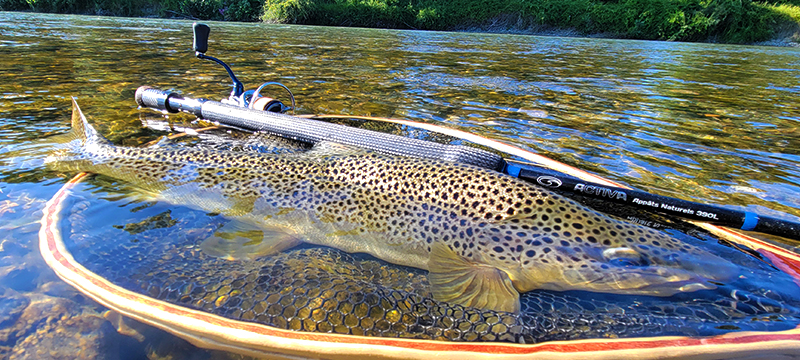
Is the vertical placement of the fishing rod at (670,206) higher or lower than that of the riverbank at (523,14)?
lower

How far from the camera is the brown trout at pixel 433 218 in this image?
2.29 metres

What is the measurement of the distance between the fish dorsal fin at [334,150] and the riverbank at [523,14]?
1941 inches

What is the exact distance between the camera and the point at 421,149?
335 centimetres

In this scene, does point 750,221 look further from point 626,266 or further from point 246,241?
point 246,241

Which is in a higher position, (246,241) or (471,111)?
(471,111)

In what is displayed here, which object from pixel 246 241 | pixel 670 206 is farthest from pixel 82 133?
pixel 670 206

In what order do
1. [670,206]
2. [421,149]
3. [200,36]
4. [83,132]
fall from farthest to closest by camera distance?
[200,36]
[83,132]
[421,149]
[670,206]

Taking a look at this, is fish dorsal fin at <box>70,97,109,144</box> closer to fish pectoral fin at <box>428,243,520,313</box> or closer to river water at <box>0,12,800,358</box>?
river water at <box>0,12,800,358</box>

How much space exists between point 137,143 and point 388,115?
10.4 ft

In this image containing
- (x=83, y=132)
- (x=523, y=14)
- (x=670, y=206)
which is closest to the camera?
(x=670, y=206)

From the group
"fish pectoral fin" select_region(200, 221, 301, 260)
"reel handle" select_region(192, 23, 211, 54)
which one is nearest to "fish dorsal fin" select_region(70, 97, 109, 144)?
"reel handle" select_region(192, 23, 211, 54)

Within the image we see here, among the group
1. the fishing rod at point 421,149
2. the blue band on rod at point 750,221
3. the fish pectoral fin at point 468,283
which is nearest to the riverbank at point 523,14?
the fishing rod at point 421,149

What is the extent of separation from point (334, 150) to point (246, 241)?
3.48 ft

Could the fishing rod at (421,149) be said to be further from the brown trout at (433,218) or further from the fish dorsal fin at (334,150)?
the brown trout at (433,218)
